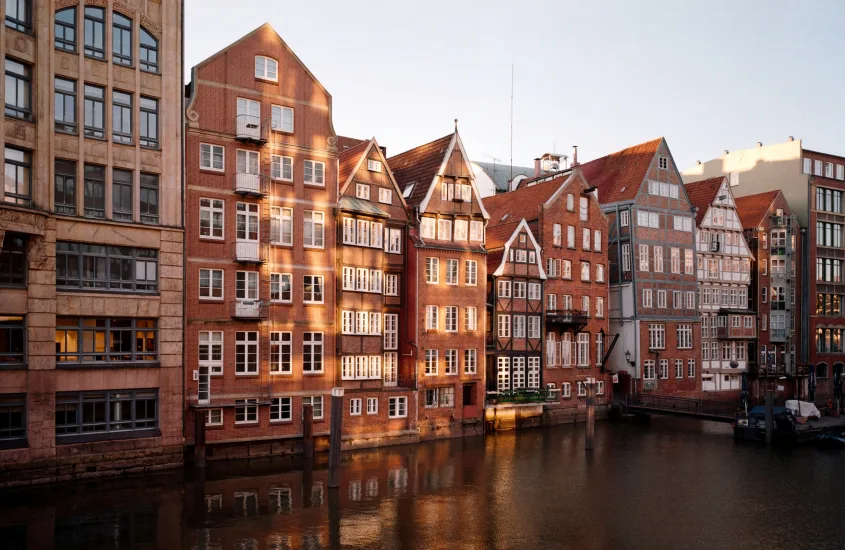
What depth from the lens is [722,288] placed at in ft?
234

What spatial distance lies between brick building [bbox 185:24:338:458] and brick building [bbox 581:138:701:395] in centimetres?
2971

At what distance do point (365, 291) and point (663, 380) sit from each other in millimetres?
31218

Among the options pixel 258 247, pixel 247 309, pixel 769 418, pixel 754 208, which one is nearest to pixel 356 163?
pixel 258 247

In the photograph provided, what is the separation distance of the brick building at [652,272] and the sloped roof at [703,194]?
8.14 feet

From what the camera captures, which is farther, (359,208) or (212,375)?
(359,208)

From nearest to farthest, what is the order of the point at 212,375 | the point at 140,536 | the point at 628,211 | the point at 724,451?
the point at 140,536, the point at 212,375, the point at 724,451, the point at 628,211

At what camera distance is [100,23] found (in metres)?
36.1

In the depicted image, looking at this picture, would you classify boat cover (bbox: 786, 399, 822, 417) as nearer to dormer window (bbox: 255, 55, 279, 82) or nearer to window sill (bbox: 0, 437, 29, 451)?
dormer window (bbox: 255, 55, 279, 82)

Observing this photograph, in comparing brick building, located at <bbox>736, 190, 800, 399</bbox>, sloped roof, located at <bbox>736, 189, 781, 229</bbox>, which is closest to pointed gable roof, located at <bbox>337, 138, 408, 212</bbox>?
sloped roof, located at <bbox>736, 189, 781, 229</bbox>

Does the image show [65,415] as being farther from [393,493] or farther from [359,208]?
[359,208]

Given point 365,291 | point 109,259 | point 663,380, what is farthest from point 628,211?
point 109,259

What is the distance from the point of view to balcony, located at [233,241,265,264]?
40.9m

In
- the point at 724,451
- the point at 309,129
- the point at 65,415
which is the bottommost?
the point at 724,451

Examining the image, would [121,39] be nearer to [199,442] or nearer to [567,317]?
[199,442]
